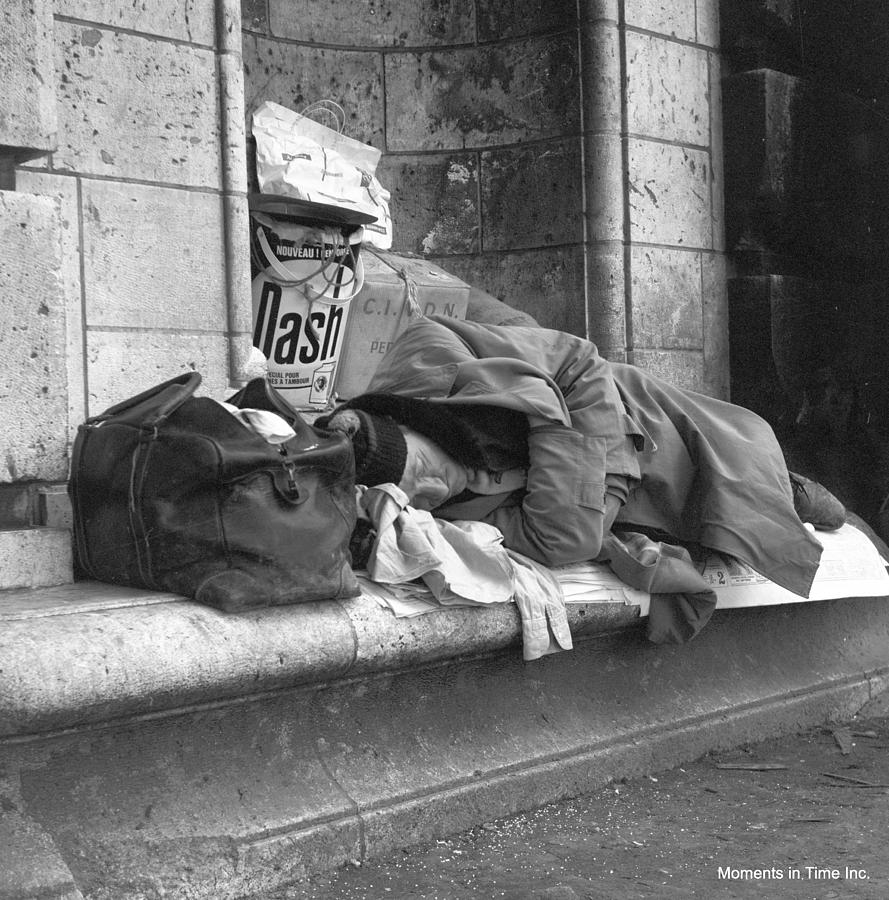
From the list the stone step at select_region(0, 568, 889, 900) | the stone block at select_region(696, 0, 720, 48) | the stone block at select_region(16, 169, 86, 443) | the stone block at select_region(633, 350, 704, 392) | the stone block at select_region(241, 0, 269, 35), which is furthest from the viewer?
the stone block at select_region(696, 0, 720, 48)

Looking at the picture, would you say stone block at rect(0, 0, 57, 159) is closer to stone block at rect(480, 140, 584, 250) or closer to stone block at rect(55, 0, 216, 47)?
stone block at rect(55, 0, 216, 47)

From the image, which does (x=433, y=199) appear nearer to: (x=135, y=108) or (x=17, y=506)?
(x=135, y=108)

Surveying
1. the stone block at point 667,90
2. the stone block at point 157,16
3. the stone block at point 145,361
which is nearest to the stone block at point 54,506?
the stone block at point 145,361

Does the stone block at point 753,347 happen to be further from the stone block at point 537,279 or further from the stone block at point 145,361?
the stone block at point 145,361

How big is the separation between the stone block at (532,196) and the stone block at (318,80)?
1.65ft

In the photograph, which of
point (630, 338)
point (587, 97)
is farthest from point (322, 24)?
point (630, 338)

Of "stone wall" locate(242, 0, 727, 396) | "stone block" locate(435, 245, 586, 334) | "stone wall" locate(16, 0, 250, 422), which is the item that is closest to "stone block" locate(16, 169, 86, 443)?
"stone wall" locate(16, 0, 250, 422)

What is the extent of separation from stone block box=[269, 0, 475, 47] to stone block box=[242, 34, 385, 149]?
0.20 ft

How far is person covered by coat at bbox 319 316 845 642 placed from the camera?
3.28 m

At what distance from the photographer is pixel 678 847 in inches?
115

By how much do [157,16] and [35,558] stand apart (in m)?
1.69

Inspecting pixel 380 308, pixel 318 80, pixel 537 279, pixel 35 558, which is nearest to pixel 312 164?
pixel 380 308

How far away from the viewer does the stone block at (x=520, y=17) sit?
200 inches

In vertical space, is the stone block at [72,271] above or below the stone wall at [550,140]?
below
